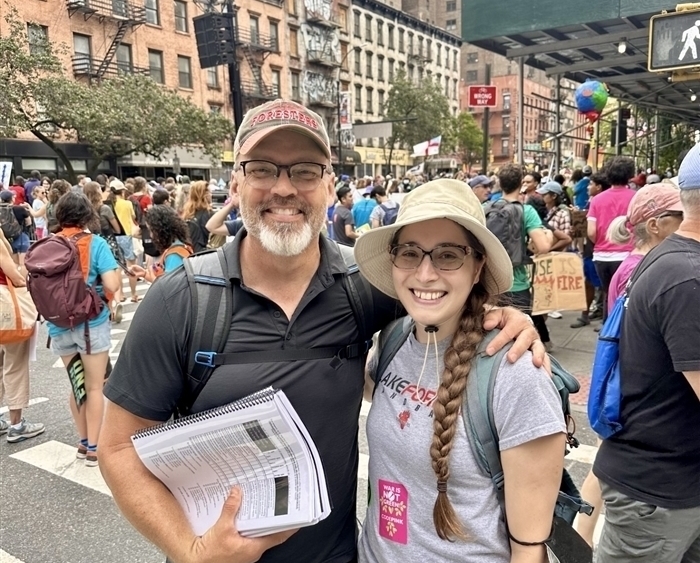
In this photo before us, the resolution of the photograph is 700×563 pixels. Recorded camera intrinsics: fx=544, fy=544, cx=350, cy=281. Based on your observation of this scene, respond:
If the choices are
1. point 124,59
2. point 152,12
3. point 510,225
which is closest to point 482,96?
point 510,225

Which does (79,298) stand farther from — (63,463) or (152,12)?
(152,12)

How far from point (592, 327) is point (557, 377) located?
6.21m

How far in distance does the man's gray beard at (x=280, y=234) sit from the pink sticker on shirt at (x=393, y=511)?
731 millimetres

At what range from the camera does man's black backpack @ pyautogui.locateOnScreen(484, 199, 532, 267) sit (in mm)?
5145

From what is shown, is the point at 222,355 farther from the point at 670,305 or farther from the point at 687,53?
the point at 687,53

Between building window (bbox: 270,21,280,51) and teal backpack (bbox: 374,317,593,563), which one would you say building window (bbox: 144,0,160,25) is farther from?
teal backpack (bbox: 374,317,593,563)

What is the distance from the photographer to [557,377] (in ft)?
4.63

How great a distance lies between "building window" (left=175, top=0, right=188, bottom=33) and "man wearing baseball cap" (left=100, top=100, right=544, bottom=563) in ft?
115

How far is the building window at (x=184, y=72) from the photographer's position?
32.5m

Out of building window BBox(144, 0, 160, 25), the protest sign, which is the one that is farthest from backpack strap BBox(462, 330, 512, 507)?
building window BBox(144, 0, 160, 25)

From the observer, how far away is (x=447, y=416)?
1344mm

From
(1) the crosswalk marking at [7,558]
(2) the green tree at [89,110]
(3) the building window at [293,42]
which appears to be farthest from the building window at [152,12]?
(1) the crosswalk marking at [7,558]

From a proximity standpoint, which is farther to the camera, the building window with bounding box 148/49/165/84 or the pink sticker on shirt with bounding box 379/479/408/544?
the building window with bounding box 148/49/165/84

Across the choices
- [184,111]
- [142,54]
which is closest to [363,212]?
[184,111]
